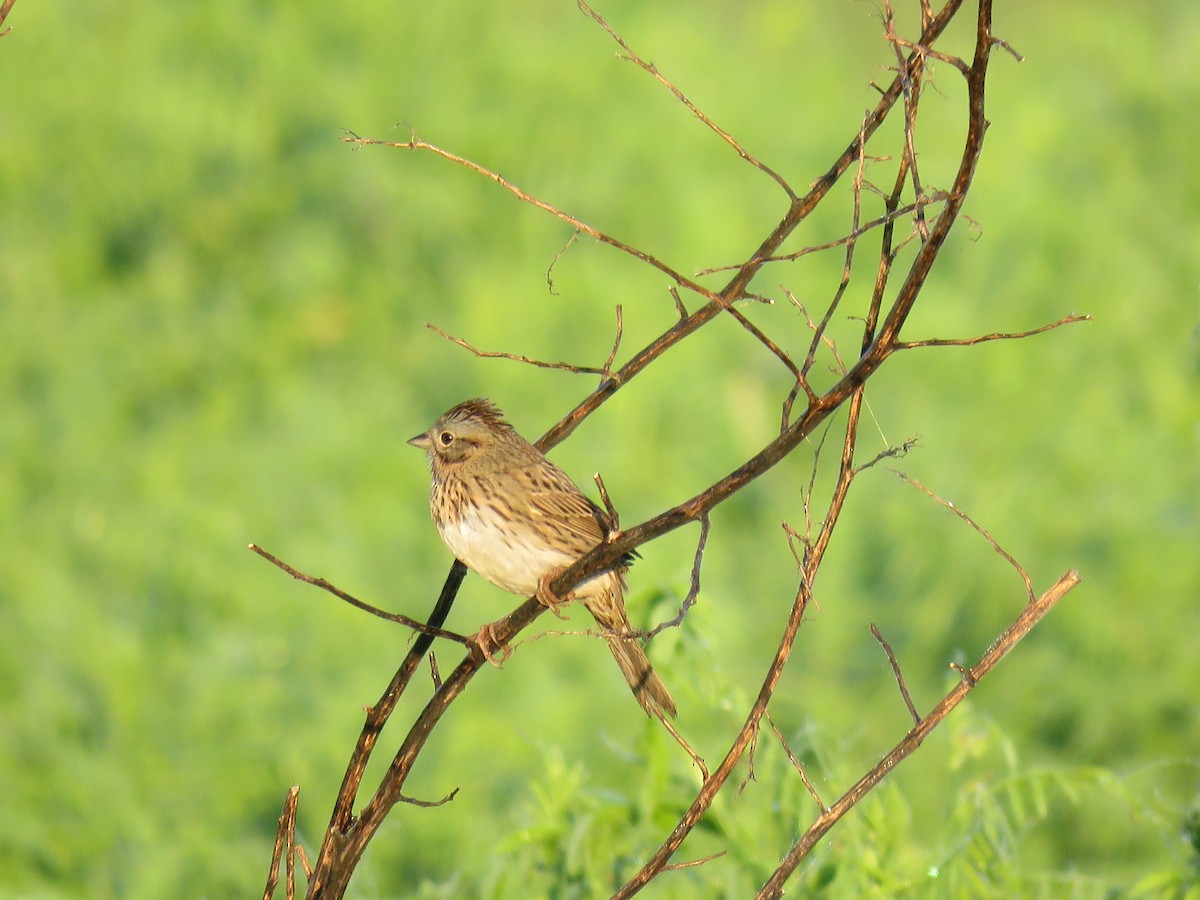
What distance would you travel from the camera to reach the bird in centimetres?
361

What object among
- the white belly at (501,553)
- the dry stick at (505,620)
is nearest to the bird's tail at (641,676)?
the white belly at (501,553)

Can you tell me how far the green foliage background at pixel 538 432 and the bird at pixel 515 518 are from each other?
0.19m

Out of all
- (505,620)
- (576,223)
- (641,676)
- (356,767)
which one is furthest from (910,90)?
(641,676)

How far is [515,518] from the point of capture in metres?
3.77

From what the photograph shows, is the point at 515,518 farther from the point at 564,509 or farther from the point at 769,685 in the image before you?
the point at 769,685

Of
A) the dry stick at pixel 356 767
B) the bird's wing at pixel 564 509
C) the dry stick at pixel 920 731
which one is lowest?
the dry stick at pixel 920 731

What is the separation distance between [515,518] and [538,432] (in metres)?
3.17

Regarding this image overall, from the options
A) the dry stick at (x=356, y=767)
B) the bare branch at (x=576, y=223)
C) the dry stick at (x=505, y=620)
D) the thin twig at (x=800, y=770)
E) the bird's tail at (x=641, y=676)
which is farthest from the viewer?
the bird's tail at (x=641, y=676)

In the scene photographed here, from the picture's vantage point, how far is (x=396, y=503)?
6770 millimetres

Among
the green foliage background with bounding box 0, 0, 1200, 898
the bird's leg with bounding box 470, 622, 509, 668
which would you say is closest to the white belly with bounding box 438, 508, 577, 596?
the green foliage background with bounding box 0, 0, 1200, 898

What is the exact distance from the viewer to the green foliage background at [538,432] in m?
4.62

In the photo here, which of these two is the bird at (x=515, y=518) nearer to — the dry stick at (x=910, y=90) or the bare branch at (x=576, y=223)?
the bare branch at (x=576, y=223)

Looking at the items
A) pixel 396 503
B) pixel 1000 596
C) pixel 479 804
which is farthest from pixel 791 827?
pixel 396 503

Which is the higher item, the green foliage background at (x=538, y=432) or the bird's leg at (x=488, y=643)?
the green foliage background at (x=538, y=432)
